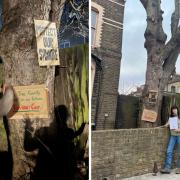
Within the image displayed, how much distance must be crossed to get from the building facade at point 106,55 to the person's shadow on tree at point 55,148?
3.17 feet

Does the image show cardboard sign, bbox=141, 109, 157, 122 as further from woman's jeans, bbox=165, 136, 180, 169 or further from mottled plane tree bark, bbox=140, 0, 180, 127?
woman's jeans, bbox=165, 136, 180, 169

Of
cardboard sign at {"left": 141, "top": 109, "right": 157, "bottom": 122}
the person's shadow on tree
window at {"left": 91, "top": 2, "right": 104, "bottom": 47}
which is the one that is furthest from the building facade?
the person's shadow on tree

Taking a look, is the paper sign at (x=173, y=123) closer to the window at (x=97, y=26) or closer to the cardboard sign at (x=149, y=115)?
the cardboard sign at (x=149, y=115)

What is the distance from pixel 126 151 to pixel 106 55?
3.17 ft

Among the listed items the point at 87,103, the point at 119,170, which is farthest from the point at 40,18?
the point at 119,170

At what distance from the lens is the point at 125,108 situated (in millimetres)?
4332

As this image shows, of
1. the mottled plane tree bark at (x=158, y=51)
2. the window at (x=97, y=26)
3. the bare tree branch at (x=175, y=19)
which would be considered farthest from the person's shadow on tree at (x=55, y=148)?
the bare tree branch at (x=175, y=19)

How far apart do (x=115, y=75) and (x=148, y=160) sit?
0.95 m

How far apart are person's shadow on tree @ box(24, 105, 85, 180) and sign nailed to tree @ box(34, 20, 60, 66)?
0.30 meters

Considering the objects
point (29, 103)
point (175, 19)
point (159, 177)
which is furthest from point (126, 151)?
point (175, 19)

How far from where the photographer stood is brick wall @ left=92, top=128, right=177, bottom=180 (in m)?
3.25

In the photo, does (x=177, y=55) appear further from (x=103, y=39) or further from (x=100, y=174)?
(x=100, y=174)

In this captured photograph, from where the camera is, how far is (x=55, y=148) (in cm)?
225

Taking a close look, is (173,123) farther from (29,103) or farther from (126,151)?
(29,103)
